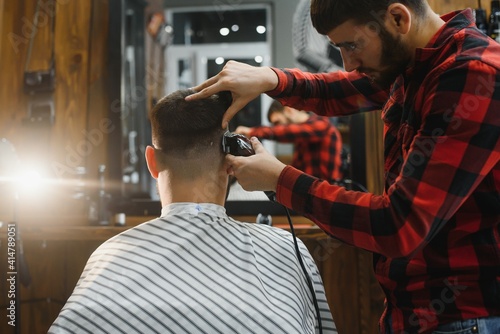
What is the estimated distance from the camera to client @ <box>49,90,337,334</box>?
4.28 feet

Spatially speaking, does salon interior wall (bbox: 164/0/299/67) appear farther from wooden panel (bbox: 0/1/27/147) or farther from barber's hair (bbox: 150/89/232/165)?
barber's hair (bbox: 150/89/232/165)

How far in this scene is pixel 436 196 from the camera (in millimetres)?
1024

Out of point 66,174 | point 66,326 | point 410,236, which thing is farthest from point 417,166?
point 66,174

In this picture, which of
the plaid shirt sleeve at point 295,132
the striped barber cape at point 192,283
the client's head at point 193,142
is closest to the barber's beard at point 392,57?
the client's head at point 193,142

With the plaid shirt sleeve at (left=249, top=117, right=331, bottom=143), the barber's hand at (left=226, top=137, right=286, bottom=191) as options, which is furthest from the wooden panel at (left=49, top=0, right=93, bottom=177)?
the barber's hand at (left=226, top=137, right=286, bottom=191)

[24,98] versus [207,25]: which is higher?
[207,25]

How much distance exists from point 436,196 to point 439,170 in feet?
0.16

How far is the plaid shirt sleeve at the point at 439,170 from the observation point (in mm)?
1021

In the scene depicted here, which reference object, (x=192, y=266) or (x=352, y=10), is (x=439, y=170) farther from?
(x=192, y=266)

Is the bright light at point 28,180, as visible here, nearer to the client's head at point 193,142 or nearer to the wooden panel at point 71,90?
the wooden panel at point 71,90

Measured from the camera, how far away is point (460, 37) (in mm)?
1126

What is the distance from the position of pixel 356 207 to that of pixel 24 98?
2.54m

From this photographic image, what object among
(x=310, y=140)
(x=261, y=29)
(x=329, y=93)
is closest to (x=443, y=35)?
(x=329, y=93)

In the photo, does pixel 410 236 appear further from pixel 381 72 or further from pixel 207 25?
pixel 207 25
